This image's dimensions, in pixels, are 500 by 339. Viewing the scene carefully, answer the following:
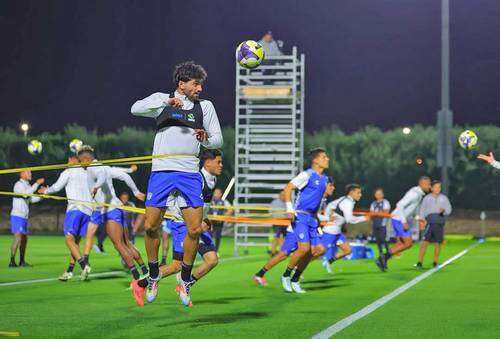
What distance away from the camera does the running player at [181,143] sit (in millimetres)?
10789

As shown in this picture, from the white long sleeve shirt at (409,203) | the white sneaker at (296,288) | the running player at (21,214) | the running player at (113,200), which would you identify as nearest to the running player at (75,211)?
the running player at (113,200)

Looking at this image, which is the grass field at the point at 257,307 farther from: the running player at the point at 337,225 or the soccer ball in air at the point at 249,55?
the soccer ball in air at the point at 249,55

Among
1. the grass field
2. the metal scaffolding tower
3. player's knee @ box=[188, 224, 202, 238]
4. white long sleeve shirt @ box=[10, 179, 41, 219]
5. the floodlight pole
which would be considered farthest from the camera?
the floodlight pole

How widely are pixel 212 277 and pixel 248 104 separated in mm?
13916

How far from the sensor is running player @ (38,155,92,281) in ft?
58.2

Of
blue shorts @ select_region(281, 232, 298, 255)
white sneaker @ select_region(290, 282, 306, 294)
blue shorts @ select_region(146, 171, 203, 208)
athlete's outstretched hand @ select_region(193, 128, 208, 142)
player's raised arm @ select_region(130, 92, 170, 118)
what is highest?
player's raised arm @ select_region(130, 92, 170, 118)

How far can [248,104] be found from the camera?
32.6 metres

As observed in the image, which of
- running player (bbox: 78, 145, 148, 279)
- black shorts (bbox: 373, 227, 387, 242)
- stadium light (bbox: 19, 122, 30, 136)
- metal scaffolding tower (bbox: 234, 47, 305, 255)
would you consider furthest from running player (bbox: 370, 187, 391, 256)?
stadium light (bbox: 19, 122, 30, 136)

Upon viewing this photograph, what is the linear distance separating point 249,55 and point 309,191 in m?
2.32

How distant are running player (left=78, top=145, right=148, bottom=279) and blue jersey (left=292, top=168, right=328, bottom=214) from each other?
2.46 m

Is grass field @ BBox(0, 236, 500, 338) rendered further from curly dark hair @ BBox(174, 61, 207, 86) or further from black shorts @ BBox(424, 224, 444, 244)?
curly dark hair @ BBox(174, 61, 207, 86)

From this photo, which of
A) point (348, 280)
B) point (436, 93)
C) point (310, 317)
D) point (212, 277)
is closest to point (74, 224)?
point (212, 277)

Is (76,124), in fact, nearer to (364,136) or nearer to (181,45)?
(181,45)

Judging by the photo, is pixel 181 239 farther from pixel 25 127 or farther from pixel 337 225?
pixel 25 127
